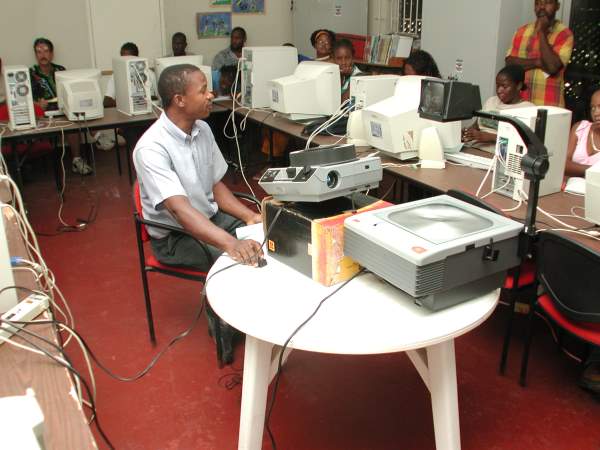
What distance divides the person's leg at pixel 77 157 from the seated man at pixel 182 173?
3055mm

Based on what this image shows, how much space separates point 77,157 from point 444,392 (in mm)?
4601

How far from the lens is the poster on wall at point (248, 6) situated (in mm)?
6711

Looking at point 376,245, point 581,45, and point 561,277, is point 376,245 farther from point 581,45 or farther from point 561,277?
point 581,45

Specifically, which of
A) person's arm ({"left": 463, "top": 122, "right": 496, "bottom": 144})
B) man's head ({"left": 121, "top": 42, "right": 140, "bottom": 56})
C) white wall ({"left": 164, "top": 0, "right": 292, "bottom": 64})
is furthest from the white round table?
white wall ({"left": 164, "top": 0, "right": 292, "bottom": 64})


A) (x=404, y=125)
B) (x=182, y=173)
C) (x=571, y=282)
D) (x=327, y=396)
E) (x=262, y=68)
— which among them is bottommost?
(x=327, y=396)

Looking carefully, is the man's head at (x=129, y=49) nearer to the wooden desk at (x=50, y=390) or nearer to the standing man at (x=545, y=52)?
the standing man at (x=545, y=52)

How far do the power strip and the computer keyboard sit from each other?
2072mm

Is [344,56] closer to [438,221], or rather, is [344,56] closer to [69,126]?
[69,126]

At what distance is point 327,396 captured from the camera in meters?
2.25

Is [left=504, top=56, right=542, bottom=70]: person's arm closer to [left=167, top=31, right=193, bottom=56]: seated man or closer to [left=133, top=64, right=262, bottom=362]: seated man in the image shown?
[left=133, top=64, right=262, bottom=362]: seated man

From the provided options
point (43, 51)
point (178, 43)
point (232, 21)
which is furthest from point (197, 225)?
point (232, 21)

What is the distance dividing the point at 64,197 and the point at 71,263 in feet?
4.42

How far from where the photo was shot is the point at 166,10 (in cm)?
641

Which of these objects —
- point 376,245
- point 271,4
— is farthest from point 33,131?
point 271,4
